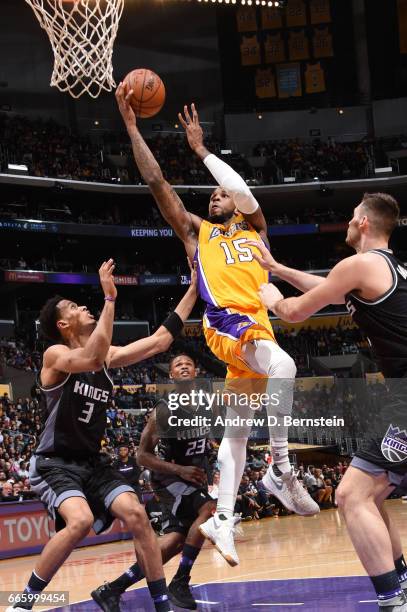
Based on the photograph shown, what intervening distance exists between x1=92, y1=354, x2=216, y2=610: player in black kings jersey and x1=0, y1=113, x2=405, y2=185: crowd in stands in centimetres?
2561

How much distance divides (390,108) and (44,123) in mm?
16076

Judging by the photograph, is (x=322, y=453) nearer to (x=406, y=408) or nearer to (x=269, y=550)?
(x=269, y=550)

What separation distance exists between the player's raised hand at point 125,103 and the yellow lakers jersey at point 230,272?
1174 millimetres

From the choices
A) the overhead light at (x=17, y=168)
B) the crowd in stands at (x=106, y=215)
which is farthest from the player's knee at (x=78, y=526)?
the overhead light at (x=17, y=168)

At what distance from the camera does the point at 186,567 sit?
25.7 ft

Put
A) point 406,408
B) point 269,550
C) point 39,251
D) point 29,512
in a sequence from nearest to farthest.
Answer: point 406,408 → point 269,550 → point 29,512 → point 39,251

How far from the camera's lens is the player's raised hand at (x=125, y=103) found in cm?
704

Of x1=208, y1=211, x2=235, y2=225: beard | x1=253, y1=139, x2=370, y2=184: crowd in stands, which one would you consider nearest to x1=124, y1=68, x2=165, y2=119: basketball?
x1=208, y1=211, x2=235, y2=225: beard

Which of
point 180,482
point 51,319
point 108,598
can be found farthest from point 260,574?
point 51,319

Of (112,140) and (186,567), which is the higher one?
(112,140)

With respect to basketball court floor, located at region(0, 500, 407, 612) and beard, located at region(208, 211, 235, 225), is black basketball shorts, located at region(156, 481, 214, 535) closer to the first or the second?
basketball court floor, located at region(0, 500, 407, 612)

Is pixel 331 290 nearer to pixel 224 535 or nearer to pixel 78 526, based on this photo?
pixel 224 535

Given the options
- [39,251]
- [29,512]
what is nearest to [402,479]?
[29,512]

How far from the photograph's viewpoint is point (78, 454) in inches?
256
